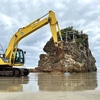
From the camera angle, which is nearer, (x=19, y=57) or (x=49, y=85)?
(x=49, y=85)

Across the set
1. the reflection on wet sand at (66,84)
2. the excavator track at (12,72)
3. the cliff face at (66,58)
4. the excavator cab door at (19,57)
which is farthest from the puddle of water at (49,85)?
the cliff face at (66,58)

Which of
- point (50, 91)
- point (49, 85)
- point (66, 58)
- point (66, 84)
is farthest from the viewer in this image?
point (66, 58)

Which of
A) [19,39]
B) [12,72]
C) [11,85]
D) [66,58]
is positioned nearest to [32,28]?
[19,39]

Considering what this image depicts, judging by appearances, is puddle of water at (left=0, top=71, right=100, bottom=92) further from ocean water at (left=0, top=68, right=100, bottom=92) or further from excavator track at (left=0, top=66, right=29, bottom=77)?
excavator track at (left=0, top=66, right=29, bottom=77)

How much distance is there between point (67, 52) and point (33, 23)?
9.89m

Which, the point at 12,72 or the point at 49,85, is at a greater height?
the point at 12,72

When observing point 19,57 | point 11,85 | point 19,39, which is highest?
point 19,39

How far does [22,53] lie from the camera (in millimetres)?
21281

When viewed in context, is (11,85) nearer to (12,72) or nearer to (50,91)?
(50,91)

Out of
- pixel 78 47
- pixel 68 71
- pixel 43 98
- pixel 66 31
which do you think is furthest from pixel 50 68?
pixel 43 98

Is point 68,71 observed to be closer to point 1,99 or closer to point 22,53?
point 22,53

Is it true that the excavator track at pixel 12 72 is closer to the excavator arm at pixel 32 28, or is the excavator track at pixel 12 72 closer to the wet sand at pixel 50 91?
the excavator arm at pixel 32 28

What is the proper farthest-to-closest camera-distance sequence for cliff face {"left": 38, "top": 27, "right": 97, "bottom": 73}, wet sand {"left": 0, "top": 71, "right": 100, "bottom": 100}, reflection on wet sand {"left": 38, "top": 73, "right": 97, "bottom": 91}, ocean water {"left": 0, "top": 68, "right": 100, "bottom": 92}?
cliff face {"left": 38, "top": 27, "right": 97, "bottom": 73}
reflection on wet sand {"left": 38, "top": 73, "right": 97, "bottom": 91}
ocean water {"left": 0, "top": 68, "right": 100, "bottom": 92}
wet sand {"left": 0, "top": 71, "right": 100, "bottom": 100}

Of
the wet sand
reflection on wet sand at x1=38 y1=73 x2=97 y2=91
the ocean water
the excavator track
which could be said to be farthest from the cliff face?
the wet sand
